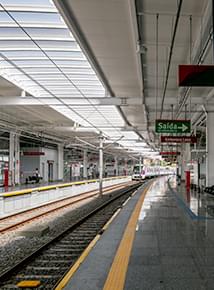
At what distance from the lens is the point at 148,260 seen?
6070mm

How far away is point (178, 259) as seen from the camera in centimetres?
615

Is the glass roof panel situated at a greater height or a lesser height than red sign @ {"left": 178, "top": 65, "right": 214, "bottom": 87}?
greater

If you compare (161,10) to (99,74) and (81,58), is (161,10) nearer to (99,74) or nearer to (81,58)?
(81,58)

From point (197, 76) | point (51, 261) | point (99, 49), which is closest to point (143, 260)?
point (51, 261)

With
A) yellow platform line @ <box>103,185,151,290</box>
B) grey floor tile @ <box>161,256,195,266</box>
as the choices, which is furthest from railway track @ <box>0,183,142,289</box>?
grey floor tile @ <box>161,256,195,266</box>

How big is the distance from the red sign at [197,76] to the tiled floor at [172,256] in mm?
2964

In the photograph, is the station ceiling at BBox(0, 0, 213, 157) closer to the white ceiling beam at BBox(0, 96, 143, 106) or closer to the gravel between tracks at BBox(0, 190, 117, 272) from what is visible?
the white ceiling beam at BBox(0, 96, 143, 106)

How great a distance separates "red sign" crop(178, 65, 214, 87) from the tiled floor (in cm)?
296

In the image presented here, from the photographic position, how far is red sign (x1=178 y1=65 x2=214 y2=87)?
6.18 meters

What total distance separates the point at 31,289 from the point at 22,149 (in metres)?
39.0

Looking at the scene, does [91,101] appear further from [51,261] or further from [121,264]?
[121,264]

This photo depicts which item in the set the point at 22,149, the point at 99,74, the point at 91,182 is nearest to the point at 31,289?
the point at 99,74

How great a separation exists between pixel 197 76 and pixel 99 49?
4.95m

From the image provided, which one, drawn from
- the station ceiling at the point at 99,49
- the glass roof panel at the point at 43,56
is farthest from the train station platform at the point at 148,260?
the glass roof panel at the point at 43,56
